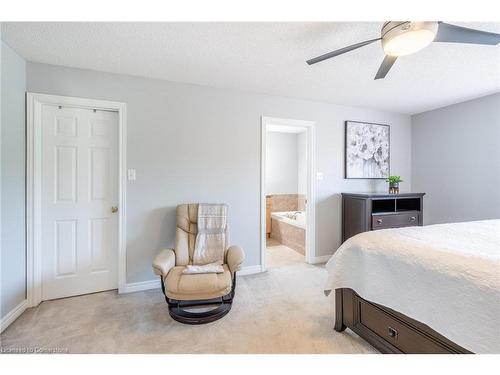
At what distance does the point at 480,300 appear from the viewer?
91cm

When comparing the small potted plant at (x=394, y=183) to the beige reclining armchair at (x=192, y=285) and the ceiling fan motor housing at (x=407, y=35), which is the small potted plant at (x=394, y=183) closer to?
the ceiling fan motor housing at (x=407, y=35)

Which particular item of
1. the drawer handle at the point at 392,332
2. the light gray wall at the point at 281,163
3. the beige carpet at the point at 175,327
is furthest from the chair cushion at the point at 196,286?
the light gray wall at the point at 281,163

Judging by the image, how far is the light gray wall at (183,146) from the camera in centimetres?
234

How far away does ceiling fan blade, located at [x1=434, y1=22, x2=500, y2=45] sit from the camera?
46.8 inches

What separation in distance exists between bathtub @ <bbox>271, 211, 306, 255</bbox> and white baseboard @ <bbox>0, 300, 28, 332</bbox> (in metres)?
3.32

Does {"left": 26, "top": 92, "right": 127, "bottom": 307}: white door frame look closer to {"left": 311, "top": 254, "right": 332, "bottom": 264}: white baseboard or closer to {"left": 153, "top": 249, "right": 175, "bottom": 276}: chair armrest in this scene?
{"left": 153, "top": 249, "right": 175, "bottom": 276}: chair armrest

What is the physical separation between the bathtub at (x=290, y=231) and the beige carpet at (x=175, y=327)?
1288 millimetres

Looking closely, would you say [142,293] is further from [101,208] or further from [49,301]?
[101,208]

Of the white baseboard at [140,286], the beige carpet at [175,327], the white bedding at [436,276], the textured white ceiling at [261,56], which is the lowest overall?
the beige carpet at [175,327]

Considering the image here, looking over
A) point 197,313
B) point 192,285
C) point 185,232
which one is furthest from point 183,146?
point 197,313

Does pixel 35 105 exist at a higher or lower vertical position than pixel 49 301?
higher

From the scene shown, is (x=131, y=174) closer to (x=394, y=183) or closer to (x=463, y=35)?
(x=463, y=35)
